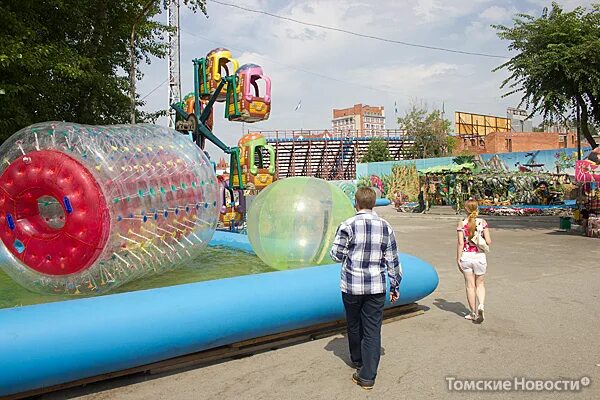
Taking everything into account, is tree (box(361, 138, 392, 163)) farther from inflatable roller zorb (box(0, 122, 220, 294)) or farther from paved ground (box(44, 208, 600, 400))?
inflatable roller zorb (box(0, 122, 220, 294))

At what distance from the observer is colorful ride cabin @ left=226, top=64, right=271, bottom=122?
11930 millimetres

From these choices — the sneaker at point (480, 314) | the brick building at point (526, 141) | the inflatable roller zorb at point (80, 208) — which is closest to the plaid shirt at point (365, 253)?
the sneaker at point (480, 314)

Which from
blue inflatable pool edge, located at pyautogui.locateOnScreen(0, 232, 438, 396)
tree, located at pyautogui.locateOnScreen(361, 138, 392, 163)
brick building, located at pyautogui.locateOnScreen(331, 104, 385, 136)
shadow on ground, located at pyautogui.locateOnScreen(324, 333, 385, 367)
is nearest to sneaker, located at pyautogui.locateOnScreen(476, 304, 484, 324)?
shadow on ground, located at pyautogui.locateOnScreen(324, 333, 385, 367)

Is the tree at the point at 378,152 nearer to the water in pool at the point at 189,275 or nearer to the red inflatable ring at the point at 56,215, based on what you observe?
the water in pool at the point at 189,275

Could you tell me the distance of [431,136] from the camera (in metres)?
42.9

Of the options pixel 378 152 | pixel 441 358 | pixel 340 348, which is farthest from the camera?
pixel 378 152

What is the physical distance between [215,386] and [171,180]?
2559 mm

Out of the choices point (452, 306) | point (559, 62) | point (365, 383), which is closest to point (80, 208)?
point (365, 383)

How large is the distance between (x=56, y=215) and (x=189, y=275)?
1.91m

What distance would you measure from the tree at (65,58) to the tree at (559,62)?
996 cm

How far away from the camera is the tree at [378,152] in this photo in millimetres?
42875

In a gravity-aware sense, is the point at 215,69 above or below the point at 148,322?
above

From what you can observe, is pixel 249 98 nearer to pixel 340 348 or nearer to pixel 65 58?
pixel 65 58

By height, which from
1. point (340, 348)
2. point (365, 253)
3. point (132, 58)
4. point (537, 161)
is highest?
point (132, 58)
